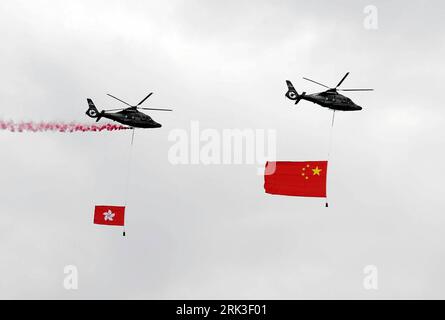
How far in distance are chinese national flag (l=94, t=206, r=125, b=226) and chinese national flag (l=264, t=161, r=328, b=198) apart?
77.7 ft

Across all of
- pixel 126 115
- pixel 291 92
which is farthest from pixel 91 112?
pixel 291 92

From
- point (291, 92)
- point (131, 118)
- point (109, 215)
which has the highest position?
point (291, 92)

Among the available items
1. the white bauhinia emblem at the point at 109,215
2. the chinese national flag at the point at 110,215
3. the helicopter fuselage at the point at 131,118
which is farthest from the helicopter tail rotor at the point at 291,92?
the white bauhinia emblem at the point at 109,215

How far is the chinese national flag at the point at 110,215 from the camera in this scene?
136 m

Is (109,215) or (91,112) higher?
(91,112)

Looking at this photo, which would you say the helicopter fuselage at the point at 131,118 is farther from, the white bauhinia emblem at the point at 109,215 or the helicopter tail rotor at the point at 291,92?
the helicopter tail rotor at the point at 291,92

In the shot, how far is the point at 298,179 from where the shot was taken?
410 feet

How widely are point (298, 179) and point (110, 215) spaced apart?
28349 millimetres

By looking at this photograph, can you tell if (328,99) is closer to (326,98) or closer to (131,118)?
(326,98)

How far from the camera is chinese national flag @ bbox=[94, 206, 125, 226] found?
13650cm

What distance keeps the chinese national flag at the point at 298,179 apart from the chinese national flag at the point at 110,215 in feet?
77.7

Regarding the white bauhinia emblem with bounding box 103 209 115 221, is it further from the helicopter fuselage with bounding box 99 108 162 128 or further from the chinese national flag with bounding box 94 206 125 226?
the helicopter fuselage with bounding box 99 108 162 128
